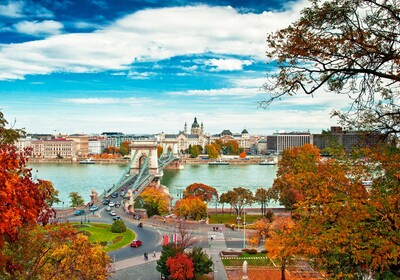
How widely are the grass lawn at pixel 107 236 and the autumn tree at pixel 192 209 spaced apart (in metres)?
5.03

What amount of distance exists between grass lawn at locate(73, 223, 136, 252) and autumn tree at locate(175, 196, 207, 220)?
5030 mm

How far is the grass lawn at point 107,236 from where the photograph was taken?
77.0 feet

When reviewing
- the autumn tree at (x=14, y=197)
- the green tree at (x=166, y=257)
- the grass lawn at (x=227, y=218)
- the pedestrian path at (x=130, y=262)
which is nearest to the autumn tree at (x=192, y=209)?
the grass lawn at (x=227, y=218)

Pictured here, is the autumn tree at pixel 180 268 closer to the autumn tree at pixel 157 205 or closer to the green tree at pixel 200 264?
the green tree at pixel 200 264

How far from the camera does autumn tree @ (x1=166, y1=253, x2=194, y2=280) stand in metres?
16.0

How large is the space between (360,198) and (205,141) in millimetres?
155513

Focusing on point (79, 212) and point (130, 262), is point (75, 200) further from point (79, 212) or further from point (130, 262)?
point (130, 262)

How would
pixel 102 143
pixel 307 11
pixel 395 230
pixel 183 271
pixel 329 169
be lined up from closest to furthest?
pixel 395 230
pixel 307 11
pixel 329 169
pixel 183 271
pixel 102 143

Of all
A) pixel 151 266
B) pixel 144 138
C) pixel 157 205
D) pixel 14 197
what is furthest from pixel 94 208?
pixel 144 138

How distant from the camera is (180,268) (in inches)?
630

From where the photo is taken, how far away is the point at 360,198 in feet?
21.7

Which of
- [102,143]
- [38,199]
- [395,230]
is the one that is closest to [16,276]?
[38,199]

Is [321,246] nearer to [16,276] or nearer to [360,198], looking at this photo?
[360,198]

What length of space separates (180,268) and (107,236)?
10646 mm
